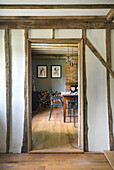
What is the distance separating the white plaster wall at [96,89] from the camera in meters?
2.54

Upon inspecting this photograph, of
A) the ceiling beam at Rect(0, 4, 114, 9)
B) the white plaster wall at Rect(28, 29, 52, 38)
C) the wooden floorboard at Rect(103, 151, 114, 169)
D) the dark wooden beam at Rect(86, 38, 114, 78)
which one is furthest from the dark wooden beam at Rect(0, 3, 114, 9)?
the wooden floorboard at Rect(103, 151, 114, 169)

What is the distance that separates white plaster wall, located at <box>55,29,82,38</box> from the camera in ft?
8.40

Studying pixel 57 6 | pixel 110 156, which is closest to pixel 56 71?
pixel 57 6

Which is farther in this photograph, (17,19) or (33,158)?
(17,19)

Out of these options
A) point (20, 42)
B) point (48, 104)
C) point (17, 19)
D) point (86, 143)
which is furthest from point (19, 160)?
point (48, 104)

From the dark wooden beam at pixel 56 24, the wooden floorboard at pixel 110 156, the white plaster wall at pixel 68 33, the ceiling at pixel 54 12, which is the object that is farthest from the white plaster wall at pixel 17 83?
the wooden floorboard at pixel 110 156

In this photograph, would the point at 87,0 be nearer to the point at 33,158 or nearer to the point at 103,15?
the point at 103,15

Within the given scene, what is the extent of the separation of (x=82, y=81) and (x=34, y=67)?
4755 mm

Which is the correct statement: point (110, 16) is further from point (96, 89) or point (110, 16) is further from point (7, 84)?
point (7, 84)

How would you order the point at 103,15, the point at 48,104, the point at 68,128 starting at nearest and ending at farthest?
the point at 103,15 < the point at 68,128 < the point at 48,104

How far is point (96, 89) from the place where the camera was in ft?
8.36

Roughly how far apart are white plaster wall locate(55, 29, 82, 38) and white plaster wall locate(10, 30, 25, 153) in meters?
0.67

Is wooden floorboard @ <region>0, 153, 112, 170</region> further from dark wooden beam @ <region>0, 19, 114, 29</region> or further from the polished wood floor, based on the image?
dark wooden beam @ <region>0, 19, 114, 29</region>

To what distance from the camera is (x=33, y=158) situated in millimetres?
2332
